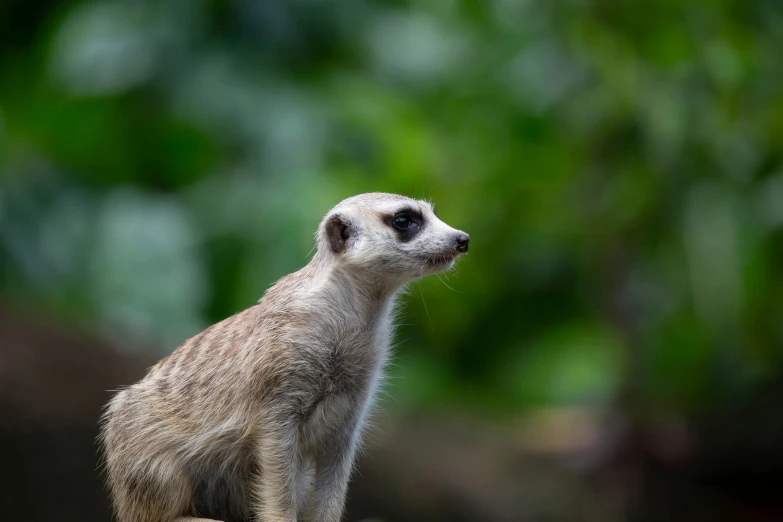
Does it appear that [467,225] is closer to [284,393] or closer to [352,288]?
[352,288]

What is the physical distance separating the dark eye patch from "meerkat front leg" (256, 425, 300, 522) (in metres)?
0.80

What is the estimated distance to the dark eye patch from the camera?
3.49m

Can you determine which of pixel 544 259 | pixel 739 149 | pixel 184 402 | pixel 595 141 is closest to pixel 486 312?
pixel 544 259

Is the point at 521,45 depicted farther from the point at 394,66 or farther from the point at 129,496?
the point at 129,496

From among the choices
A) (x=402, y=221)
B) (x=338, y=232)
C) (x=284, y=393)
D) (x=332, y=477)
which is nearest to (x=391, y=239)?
(x=402, y=221)

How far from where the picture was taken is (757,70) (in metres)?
7.25

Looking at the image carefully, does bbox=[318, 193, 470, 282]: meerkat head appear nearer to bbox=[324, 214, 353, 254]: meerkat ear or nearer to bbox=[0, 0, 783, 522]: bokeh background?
bbox=[324, 214, 353, 254]: meerkat ear

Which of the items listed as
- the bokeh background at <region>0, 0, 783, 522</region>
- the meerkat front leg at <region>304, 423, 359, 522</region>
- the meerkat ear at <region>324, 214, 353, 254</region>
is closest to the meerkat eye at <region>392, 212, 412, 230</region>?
the meerkat ear at <region>324, 214, 353, 254</region>

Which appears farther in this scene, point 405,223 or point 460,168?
point 460,168

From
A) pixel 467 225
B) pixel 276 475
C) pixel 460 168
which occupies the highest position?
pixel 460 168

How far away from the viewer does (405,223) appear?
352cm

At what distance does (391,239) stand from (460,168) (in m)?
4.67

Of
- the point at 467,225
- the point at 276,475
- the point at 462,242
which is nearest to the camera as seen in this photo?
the point at 276,475

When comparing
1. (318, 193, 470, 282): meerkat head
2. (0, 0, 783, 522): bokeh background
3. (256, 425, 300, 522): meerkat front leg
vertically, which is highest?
(0, 0, 783, 522): bokeh background
